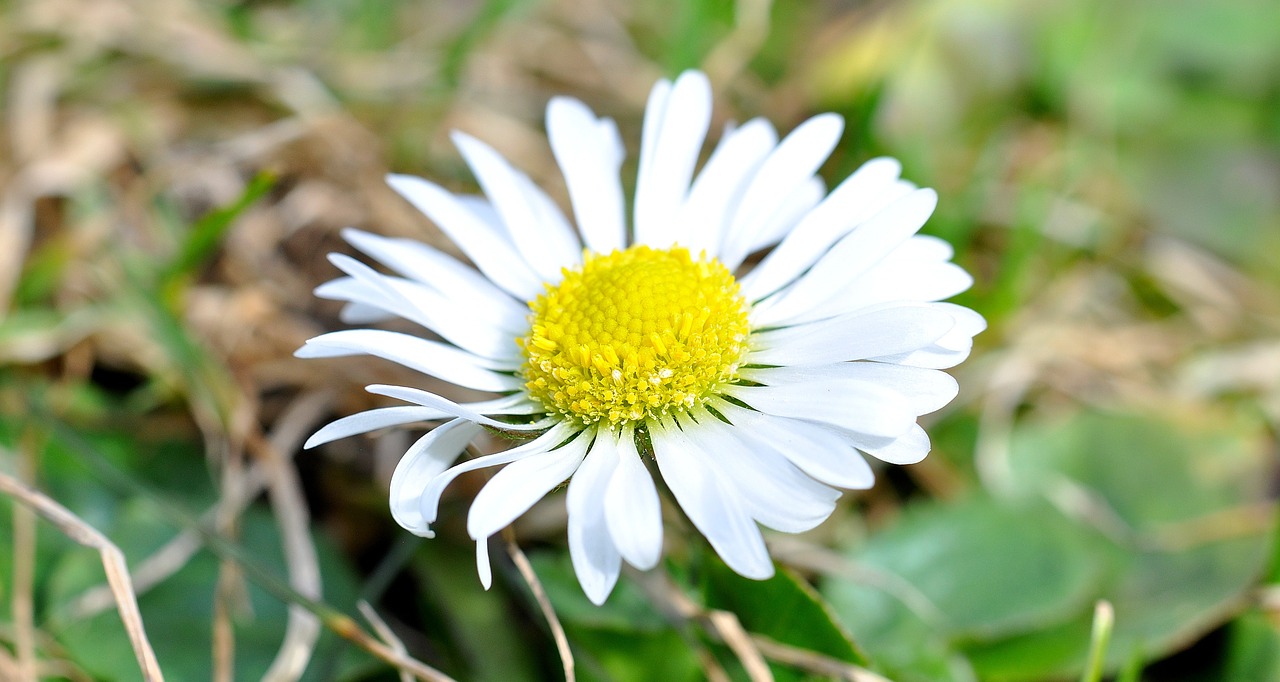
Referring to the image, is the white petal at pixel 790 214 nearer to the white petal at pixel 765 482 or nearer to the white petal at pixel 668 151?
the white petal at pixel 668 151

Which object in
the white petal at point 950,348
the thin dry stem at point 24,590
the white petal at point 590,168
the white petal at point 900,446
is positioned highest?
the white petal at point 590,168

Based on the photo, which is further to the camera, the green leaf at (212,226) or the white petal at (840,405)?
the green leaf at (212,226)

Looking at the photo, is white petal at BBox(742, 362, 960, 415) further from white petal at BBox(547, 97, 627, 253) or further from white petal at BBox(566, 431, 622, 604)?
white petal at BBox(547, 97, 627, 253)

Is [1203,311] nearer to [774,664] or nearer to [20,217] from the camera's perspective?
[774,664]

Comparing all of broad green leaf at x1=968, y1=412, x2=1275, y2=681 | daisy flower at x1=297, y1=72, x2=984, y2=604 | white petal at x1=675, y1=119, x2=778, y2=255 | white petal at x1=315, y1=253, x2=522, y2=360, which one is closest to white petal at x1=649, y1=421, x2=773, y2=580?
daisy flower at x1=297, y1=72, x2=984, y2=604

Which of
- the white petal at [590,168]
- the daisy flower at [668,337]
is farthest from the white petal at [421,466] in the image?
the white petal at [590,168]

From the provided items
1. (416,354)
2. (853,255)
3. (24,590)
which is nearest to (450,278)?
(416,354)
